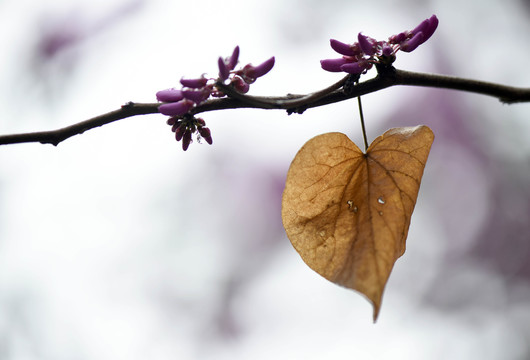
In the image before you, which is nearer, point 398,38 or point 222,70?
point 222,70

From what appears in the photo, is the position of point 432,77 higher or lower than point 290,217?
higher

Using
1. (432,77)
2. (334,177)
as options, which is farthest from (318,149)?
(432,77)

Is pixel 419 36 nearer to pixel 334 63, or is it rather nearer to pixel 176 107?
pixel 334 63

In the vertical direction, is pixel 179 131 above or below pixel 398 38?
below

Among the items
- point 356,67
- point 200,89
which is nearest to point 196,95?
point 200,89

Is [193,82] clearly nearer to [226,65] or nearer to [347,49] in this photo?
[226,65]

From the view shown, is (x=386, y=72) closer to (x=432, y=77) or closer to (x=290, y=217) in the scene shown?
(x=432, y=77)

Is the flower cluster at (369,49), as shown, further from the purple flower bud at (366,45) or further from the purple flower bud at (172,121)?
the purple flower bud at (172,121)
